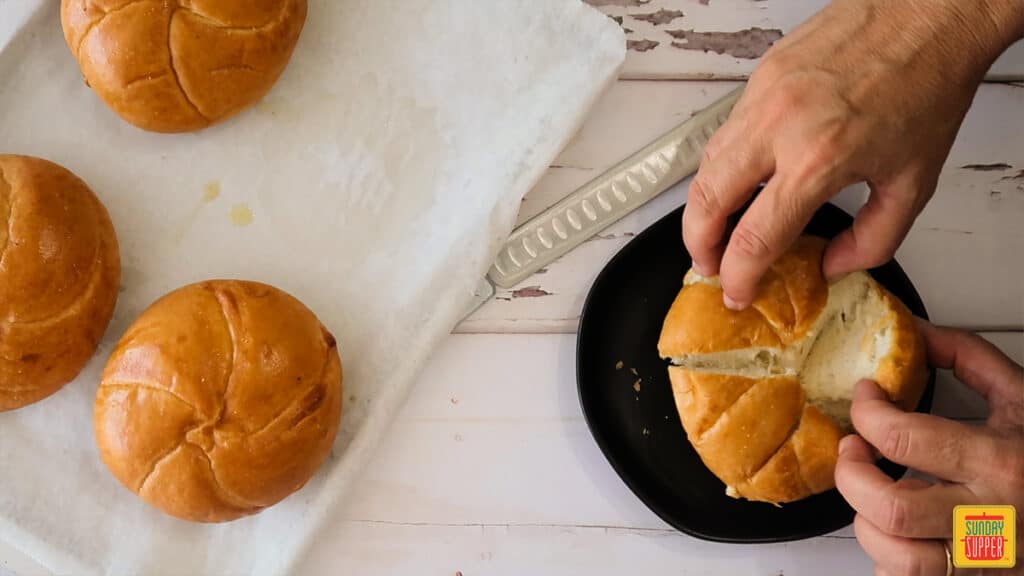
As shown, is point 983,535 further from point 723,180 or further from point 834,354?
point 723,180

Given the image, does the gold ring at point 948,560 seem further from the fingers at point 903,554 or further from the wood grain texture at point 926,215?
the wood grain texture at point 926,215

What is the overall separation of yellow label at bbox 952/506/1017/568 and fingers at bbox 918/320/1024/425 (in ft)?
0.76

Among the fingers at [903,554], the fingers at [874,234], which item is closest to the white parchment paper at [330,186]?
the fingers at [874,234]

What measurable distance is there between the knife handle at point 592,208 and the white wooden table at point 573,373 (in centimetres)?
3

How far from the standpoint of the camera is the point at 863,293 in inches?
53.8

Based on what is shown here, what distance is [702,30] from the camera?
60.7 inches

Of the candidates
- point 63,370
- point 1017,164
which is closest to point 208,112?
point 63,370

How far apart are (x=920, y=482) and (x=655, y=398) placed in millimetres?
443

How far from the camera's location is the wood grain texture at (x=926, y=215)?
5.03 feet

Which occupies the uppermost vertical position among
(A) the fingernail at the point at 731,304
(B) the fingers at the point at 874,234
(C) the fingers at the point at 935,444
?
(B) the fingers at the point at 874,234

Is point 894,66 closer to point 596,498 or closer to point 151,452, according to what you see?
point 596,498

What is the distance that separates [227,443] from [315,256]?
0.38 m

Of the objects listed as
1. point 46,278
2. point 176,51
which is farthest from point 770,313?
point 46,278

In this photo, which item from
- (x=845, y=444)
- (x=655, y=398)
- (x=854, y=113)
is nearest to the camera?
(x=854, y=113)
